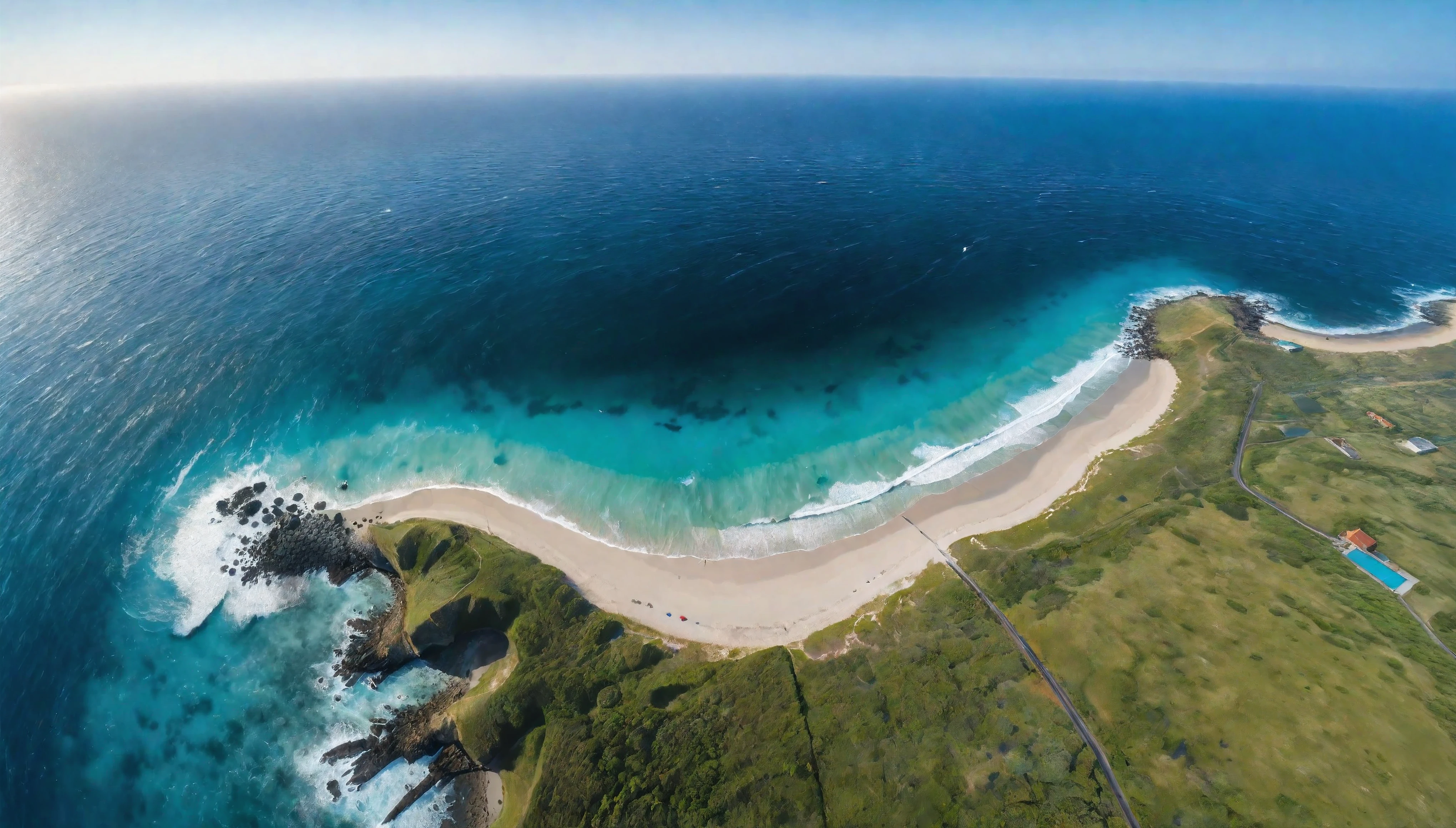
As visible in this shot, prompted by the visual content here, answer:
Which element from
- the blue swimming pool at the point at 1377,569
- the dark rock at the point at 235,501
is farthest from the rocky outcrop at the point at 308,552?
the blue swimming pool at the point at 1377,569

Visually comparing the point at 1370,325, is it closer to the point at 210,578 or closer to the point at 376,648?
the point at 376,648

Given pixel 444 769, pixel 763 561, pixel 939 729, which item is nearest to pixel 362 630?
pixel 444 769

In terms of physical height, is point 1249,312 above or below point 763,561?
above

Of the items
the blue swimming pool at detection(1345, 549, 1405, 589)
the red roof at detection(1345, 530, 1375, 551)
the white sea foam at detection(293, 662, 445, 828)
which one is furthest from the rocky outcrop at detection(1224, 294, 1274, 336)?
the white sea foam at detection(293, 662, 445, 828)

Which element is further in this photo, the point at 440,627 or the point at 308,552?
the point at 308,552

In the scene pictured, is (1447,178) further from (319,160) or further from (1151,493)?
(319,160)

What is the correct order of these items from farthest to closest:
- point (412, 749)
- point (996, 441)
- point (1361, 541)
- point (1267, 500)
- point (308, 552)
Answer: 1. point (996, 441)
2. point (1267, 500)
3. point (308, 552)
4. point (1361, 541)
5. point (412, 749)

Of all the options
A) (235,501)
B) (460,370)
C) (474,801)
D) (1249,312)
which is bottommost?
(474,801)
